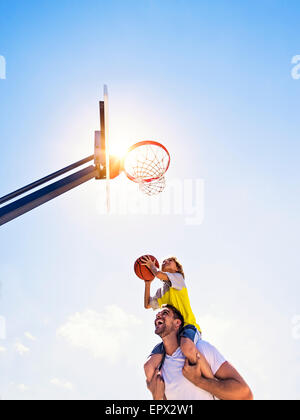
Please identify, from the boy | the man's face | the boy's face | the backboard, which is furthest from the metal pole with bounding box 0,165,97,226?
the man's face

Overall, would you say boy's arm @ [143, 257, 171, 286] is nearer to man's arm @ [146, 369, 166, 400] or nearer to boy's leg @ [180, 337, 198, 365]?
boy's leg @ [180, 337, 198, 365]

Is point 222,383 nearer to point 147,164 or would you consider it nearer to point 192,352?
point 192,352

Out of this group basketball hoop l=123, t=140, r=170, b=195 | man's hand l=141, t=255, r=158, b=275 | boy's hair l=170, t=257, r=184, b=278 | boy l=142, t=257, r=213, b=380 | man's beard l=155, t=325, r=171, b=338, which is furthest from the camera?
boy's hair l=170, t=257, r=184, b=278

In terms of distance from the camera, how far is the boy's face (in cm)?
575

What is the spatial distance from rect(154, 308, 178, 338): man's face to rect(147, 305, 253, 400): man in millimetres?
67

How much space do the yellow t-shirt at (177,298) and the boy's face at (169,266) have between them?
0.56 ft

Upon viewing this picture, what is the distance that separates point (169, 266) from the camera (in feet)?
18.9

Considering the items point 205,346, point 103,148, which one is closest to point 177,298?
point 205,346

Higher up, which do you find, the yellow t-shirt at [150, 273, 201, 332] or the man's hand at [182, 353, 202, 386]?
the yellow t-shirt at [150, 273, 201, 332]

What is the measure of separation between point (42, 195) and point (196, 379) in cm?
319

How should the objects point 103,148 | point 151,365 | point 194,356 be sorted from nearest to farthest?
point 103,148, point 194,356, point 151,365

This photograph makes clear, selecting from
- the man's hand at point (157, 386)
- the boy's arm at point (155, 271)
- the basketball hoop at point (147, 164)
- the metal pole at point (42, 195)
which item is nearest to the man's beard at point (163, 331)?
the man's hand at point (157, 386)
